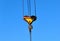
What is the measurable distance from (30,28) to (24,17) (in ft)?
2.73

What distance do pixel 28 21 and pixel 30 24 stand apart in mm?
301

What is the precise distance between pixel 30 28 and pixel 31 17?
764mm

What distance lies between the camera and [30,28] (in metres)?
12.9

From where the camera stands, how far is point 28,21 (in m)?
13.2

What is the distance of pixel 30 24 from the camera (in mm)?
13391

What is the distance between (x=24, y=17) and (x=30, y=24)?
74 cm

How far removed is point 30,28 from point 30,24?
0.51 meters

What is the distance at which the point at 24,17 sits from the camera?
13.0 meters

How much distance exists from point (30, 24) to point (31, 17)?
53 cm
